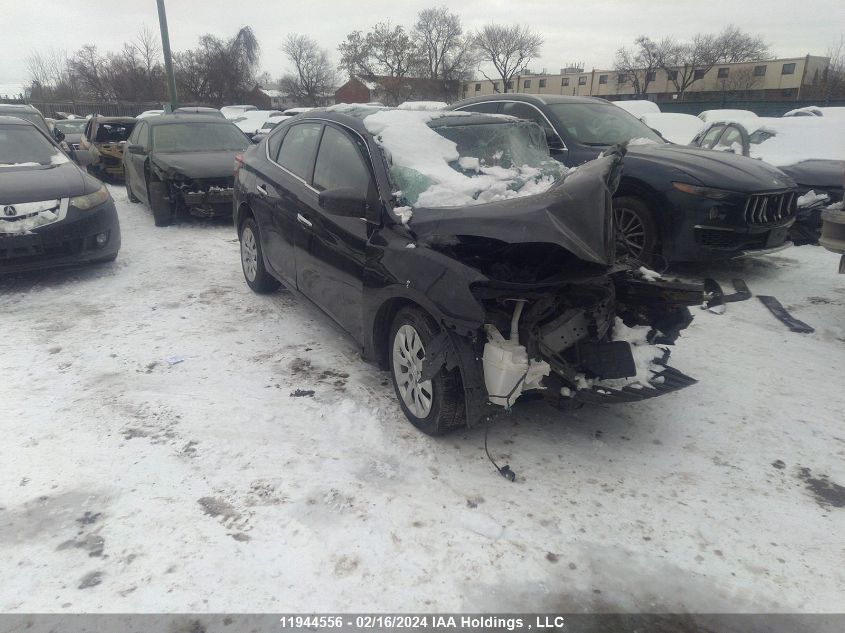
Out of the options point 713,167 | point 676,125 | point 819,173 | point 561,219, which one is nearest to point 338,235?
point 561,219

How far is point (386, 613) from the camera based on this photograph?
7.36 ft

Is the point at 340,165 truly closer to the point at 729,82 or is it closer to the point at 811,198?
the point at 811,198

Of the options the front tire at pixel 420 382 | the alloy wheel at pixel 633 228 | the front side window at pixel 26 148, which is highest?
the front side window at pixel 26 148

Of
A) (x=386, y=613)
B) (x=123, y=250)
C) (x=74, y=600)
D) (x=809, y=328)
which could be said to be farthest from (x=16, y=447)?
(x=809, y=328)

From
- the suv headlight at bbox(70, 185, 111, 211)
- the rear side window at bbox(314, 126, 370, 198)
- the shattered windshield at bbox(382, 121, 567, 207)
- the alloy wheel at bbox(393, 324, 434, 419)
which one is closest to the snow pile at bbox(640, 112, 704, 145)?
the shattered windshield at bbox(382, 121, 567, 207)

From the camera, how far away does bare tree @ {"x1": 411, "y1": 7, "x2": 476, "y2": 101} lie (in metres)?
53.4

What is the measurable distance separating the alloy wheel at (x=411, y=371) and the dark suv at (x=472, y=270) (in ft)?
0.04

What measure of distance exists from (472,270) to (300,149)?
247cm

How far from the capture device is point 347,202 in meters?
3.51

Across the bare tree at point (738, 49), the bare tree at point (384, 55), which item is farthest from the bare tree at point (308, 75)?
the bare tree at point (738, 49)

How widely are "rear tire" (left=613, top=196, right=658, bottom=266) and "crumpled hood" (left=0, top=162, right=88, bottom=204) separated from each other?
556 centimetres

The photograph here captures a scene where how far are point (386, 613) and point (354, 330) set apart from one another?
6.47 feet

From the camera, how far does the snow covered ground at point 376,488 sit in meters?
2.37

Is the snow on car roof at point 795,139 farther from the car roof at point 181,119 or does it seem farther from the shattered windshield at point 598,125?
the car roof at point 181,119
